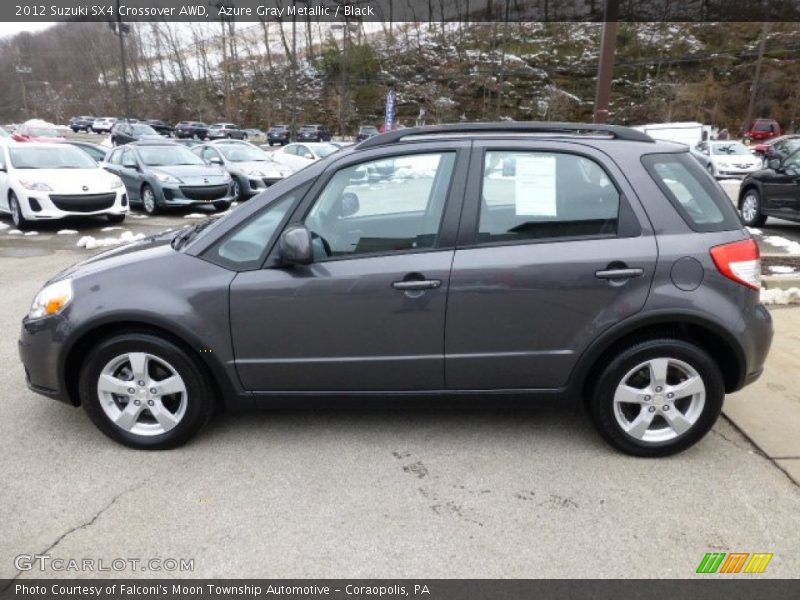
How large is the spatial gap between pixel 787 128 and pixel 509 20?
4187 cm

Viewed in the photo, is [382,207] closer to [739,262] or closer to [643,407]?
[643,407]

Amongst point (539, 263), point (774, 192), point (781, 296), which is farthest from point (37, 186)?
point (774, 192)

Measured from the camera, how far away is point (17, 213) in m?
10.5

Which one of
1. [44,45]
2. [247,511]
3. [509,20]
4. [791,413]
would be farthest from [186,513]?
[44,45]

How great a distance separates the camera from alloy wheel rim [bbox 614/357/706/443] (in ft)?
9.96

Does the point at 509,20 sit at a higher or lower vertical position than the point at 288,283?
higher

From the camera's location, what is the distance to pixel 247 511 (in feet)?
8.93

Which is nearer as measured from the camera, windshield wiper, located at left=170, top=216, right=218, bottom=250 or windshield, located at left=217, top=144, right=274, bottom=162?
windshield wiper, located at left=170, top=216, right=218, bottom=250

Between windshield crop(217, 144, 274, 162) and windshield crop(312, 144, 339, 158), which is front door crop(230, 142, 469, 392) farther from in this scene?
windshield crop(312, 144, 339, 158)

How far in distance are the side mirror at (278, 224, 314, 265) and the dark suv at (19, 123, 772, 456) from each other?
13 millimetres

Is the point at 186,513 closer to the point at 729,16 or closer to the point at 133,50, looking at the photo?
the point at 729,16

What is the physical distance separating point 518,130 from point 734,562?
7.48 feet

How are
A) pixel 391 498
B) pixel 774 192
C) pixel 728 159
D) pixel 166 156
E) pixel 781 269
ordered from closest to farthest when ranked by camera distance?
pixel 391 498, pixel 781 269, pixel 774 192, pixel 166 156, pixel 728 159

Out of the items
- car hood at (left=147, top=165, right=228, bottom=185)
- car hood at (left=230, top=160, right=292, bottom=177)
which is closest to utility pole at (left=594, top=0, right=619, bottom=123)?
car hood at (left=147, top=165, right=228, bottom=185)
